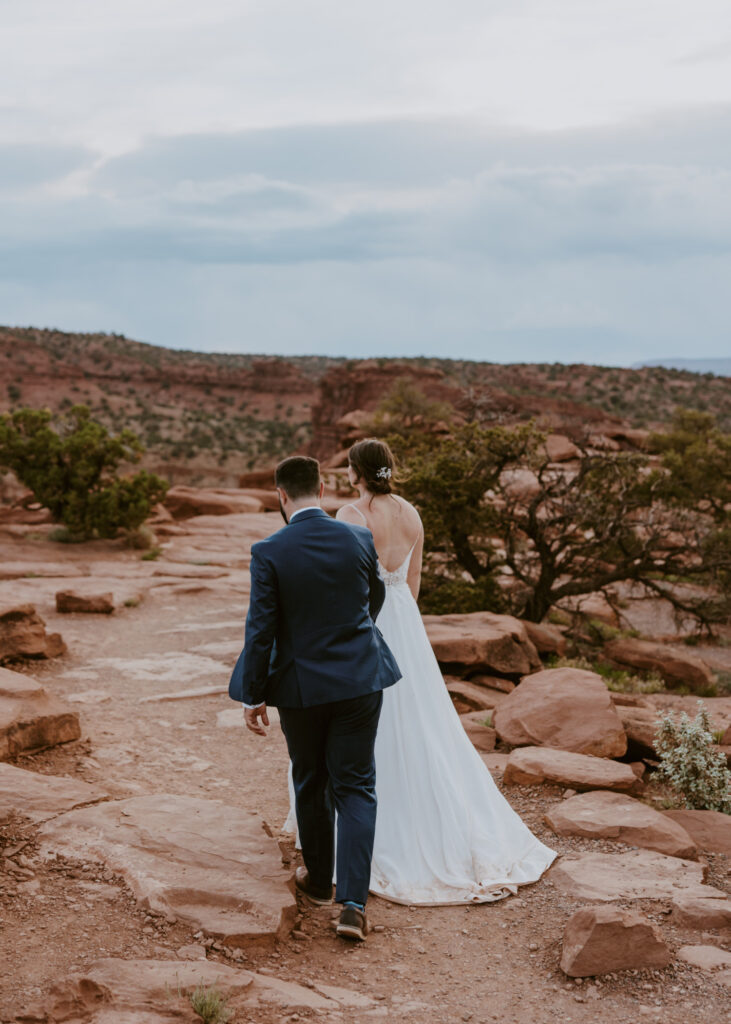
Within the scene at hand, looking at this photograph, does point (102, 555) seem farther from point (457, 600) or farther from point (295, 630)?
point (295, 630)

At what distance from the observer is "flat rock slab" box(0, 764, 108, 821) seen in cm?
463

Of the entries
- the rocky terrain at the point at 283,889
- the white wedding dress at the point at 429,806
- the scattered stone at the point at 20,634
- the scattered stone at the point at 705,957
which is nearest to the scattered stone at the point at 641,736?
the rocky terrain at the point at 283,889

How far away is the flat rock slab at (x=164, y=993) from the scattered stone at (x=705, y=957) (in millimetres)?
1383

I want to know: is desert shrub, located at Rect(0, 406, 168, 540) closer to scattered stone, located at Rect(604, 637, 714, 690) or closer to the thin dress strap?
scattered stone, located at Rect(604, 637, 714, 690)

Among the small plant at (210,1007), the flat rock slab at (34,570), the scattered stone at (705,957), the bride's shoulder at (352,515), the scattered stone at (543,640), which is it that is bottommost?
the scattered stone at (543,640)

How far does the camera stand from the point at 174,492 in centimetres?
2580

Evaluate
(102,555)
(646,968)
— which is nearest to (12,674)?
(646,968)

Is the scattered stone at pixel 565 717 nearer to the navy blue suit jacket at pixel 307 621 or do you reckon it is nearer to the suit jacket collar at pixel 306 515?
the navy blue suit jacket at pixel 307 621

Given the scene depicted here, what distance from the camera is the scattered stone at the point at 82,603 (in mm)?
11930

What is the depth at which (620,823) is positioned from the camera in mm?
5152

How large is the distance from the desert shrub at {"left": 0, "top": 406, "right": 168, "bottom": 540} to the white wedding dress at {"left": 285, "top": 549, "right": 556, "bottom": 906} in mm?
14364

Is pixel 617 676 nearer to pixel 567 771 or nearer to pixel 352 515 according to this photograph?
pixel 567 771

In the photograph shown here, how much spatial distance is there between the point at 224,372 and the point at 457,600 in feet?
213

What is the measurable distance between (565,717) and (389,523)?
9.01ft
